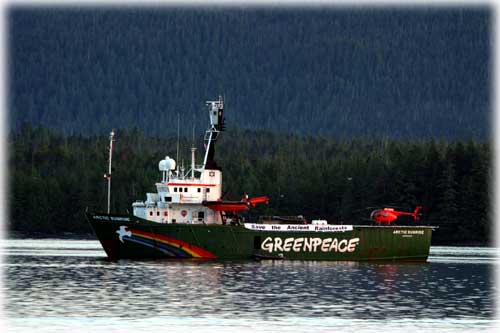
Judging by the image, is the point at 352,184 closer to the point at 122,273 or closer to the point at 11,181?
the point at 11,181

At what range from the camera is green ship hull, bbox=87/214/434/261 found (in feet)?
255

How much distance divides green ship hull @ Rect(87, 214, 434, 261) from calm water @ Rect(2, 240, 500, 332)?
132 centimetres

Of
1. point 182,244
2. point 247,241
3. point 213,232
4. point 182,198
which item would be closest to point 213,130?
point 182,198

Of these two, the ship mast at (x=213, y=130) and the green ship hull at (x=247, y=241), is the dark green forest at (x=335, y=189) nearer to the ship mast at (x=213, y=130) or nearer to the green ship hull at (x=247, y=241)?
the ship mast at (x=213, y=130)

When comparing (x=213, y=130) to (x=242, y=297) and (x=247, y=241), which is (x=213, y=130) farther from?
(x=242, y=297)

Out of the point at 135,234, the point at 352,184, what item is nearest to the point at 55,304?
the point at 135,234

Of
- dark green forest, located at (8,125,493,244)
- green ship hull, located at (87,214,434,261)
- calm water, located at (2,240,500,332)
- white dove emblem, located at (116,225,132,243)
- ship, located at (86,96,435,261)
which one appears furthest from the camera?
dark green forest, located at (8,125,493,244)

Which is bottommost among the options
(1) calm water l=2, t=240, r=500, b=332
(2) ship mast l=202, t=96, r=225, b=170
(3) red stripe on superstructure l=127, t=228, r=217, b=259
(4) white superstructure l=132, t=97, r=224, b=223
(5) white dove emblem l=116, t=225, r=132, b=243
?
(1) calm water l=2, t=240, r=500, b=332

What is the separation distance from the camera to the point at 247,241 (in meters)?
79.4

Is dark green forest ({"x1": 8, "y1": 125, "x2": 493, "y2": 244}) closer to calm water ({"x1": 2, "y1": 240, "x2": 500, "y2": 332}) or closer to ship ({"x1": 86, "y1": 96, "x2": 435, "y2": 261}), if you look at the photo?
ship ({"x1": 86, "y1": 96, "x2": 435, "y2": 261})

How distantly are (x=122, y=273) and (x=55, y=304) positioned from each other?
17.8 metres

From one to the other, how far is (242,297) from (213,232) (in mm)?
25373

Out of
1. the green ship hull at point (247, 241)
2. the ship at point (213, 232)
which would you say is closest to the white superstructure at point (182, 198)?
the ship at point (213, 232)

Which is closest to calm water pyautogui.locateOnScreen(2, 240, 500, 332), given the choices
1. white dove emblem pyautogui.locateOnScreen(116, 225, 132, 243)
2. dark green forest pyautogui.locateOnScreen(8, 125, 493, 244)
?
white dove emblem pyautogui.locateOnScreen(116, 225, 132, 243)
